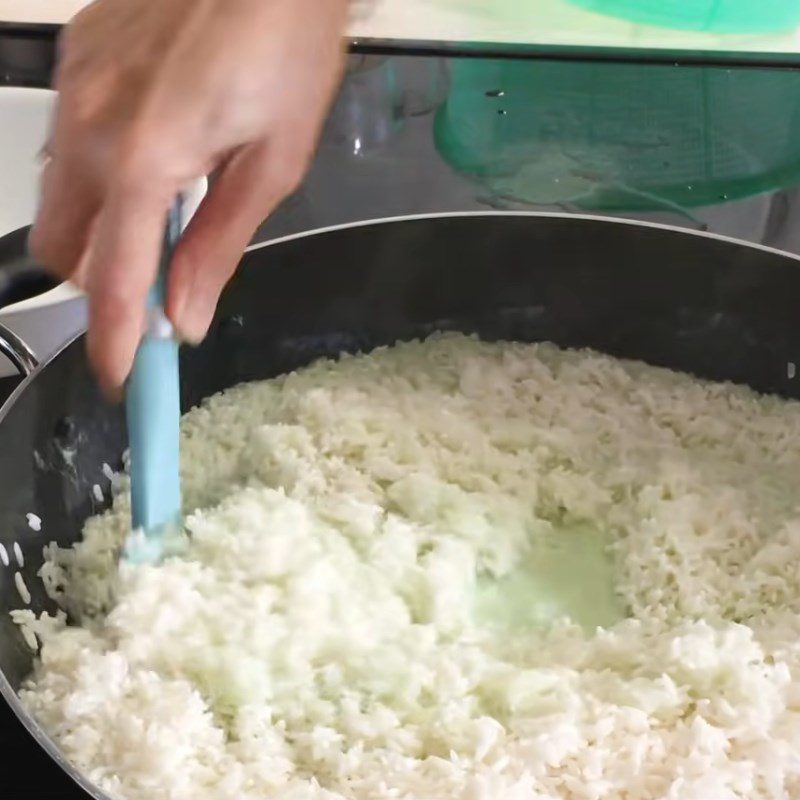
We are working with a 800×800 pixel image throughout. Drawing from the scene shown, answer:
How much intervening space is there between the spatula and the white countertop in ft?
1.20

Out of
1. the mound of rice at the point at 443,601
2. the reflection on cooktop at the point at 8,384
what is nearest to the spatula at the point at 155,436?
the mound of rice at the point at 443,601

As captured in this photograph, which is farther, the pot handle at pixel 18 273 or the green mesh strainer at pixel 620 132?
the green mesh strainer at pixel 620 132

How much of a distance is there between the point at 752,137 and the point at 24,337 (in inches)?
23.6

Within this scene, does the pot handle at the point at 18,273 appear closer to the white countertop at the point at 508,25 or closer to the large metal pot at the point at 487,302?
the large metal pot at the point at 487,302

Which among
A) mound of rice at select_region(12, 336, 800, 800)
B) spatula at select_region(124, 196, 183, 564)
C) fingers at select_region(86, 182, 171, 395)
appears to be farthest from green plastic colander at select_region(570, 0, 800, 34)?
fingers at select_region(86, 182, 171, 395)

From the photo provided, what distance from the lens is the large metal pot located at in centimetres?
86

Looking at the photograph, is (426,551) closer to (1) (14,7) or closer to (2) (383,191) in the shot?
(2) (383,191)

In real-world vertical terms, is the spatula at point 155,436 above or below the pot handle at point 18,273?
below

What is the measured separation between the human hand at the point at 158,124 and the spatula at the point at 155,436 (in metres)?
0.15

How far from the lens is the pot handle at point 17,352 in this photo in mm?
737

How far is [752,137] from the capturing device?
2.93ft

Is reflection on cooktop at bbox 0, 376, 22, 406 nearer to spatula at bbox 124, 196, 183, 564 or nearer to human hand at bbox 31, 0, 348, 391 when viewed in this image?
spatula at bbox 124, 196, 183, 564

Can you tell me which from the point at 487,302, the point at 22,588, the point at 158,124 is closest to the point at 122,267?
the point at 158,124

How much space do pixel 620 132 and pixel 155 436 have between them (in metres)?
0.48
